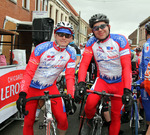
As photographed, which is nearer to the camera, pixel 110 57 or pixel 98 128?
pixel 98 128

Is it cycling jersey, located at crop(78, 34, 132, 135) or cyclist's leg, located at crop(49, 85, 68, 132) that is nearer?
cyclist's leg, located at crop(49, 85, 68, 132)

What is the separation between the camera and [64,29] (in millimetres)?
2963

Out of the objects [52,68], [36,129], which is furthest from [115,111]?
[36,129]

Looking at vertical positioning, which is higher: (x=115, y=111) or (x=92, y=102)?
(x=92, y=102)

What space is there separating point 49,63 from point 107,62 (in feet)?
3.04

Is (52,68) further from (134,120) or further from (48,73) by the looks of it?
(134,120)

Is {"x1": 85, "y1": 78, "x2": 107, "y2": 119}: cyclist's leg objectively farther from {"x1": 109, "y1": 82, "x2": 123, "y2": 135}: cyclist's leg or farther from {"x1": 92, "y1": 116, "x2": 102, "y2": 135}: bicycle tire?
{"x1": 92, "y1": 116, "x2": 102, "y2": 135}: bicycle tire

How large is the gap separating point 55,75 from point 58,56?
0.31 meters

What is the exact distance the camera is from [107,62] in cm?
320

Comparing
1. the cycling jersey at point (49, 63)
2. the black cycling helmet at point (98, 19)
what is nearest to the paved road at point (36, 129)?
the cycling jersey at point (49, 63)

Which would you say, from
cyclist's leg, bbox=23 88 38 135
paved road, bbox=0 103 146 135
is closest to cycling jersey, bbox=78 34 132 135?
cyclist's leg, bbox=23 88 38 135

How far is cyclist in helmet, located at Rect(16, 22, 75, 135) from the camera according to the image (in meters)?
2.90

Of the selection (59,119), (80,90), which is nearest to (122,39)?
(80,90)

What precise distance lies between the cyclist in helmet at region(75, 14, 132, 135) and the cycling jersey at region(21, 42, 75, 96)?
0.67ft
